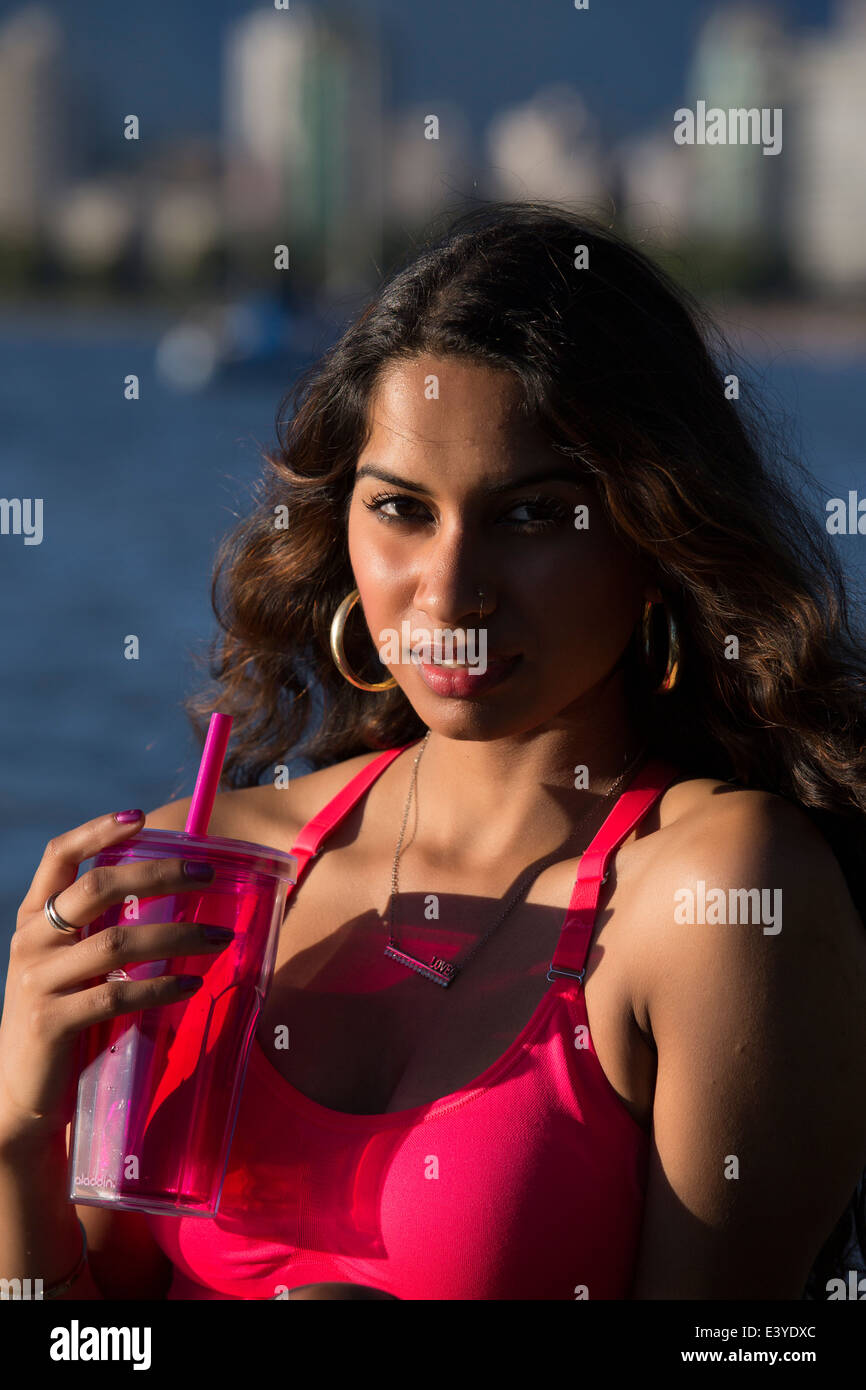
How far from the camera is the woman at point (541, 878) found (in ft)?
5.74

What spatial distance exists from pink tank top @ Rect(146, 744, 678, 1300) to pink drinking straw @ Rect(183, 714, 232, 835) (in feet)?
1.02

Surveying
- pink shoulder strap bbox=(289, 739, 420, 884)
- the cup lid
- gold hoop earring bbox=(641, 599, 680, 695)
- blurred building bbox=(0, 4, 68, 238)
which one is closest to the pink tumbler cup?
the cup lid

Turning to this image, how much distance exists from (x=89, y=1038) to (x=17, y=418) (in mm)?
37921

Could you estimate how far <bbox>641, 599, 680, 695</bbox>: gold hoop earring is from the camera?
209cm

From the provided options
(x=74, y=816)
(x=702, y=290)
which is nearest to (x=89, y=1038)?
(x=702, y=290)

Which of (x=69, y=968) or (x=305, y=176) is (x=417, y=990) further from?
(x=305, y=176)

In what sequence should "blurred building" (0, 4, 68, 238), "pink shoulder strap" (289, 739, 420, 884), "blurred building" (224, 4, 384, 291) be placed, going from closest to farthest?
"pink shoulder strap" (289, 739, 420, 884)
"blurred building" (224, 4, 384, 291)
"blurred building" (0, 4, 68, 238)

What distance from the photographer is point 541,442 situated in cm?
191

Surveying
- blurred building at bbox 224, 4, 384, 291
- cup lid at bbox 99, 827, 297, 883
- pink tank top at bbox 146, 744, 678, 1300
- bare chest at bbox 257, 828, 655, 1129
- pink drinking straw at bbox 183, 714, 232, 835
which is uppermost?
blurred building at bbox 224, 4, 384, 291

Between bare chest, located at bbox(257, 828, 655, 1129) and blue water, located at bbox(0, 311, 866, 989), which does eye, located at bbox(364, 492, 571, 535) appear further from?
blue water, located at bbox(0, 311, 866, 989)

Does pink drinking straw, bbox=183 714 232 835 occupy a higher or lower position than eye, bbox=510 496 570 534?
lower

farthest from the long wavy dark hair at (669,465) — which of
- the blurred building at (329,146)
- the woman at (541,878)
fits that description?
the blurred building at (329,146)

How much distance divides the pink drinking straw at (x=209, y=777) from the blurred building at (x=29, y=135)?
2199 inches

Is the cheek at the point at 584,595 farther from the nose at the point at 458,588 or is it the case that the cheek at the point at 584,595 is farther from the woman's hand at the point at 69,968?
the woman's hand at the point at 69,968
